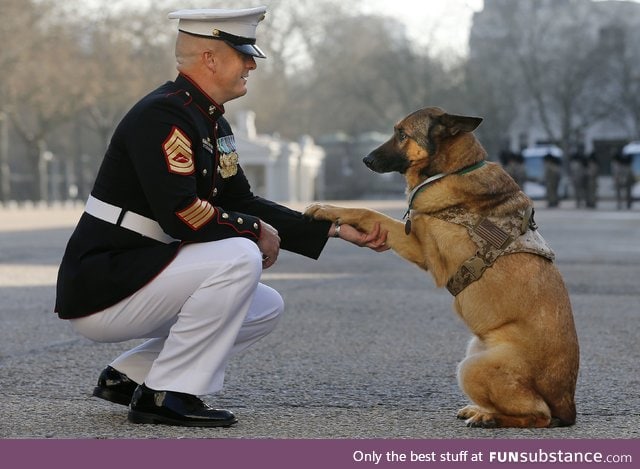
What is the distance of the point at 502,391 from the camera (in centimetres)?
552

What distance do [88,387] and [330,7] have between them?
98514 millimetres

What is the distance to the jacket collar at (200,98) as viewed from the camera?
5.64m

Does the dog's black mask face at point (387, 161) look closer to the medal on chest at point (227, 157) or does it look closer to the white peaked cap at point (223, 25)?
the medal on chest at point (227, 157)

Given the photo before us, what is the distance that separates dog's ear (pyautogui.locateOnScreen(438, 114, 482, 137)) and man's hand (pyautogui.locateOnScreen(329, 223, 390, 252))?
0.53m

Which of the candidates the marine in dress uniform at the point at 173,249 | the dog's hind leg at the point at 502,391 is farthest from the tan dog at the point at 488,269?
the marine in dress uniform at the point at 173,249

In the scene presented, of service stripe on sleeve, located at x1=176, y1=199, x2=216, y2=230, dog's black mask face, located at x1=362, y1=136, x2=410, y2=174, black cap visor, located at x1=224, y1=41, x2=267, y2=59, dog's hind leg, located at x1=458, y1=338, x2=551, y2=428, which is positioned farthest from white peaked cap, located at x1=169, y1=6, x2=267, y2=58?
dog's hind leg, located at x1=458, y1=338, x2=551, y2=428

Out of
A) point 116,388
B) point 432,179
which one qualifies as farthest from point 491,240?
point 116,388

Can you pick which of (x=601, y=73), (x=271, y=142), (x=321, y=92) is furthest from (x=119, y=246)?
(x=321, y=92)

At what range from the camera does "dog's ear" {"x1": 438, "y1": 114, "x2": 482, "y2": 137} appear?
242 inches

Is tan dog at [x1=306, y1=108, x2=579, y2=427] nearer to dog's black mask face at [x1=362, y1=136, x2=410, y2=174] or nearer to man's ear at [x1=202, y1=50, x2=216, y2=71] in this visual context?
dog's black mask face at [x1=362, y1=136, x2=410, y2=174]

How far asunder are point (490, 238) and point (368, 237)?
25.5 inches

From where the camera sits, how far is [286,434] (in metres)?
5.38

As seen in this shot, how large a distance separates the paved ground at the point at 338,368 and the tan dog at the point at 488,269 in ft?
0.50

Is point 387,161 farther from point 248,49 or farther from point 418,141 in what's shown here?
point 248,49
